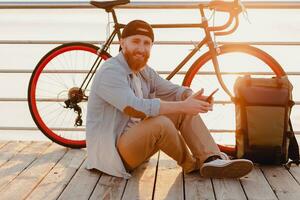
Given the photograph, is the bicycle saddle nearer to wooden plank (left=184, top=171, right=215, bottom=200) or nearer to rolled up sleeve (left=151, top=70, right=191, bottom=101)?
rolled up sleeve (left=151, top=70, right=191, bottom=101)

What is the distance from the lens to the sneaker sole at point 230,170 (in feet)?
10.6

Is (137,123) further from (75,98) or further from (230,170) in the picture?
(75,98)

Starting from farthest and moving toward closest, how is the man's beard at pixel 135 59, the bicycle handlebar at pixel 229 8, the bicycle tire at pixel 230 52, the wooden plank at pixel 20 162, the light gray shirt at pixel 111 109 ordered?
the bicycle tire at pixel 230 52 → the bicycle handlebar at pixel 229 8 → the wooden plank at pixel 20 162 → the man's beard at pixel 135 59 → the light gray shirt at pixel 111 109

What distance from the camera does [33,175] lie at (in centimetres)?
348

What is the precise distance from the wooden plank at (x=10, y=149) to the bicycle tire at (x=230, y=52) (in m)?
1.19

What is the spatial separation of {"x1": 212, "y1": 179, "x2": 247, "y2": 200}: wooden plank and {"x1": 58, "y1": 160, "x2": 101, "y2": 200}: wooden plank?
2.16 feet

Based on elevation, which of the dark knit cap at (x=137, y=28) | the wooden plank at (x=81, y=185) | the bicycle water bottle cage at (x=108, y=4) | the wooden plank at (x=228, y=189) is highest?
the bicycle water bottle cage at (x=108, y=4)

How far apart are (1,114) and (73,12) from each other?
13.5m

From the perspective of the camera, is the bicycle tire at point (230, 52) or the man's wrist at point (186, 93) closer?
the man's wrist at point (186, 93)

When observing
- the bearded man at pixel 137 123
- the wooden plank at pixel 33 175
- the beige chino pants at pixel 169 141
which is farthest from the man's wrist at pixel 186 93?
the wooden plank at pixel 33 175

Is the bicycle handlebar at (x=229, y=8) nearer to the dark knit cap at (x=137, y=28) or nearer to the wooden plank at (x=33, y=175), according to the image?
the dark knit cap at (x=137, y=28)

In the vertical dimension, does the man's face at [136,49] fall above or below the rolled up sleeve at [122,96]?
above

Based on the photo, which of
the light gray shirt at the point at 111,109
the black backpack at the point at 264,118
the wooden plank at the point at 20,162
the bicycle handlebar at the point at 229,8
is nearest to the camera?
the light gray shirt at the point at 111,109

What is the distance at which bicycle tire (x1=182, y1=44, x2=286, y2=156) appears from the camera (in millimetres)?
3916
